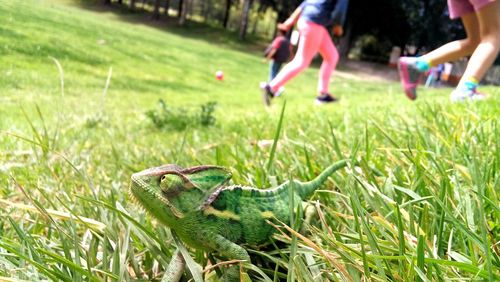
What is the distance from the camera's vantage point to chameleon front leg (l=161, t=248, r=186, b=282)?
2.11ft

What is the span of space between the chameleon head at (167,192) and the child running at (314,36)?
328 centimetres

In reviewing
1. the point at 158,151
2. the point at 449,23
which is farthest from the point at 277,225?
the point at 158,151

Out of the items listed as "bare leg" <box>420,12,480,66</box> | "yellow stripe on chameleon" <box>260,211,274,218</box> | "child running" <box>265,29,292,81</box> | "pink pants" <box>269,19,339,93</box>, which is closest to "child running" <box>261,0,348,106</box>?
"pink pants" <box>269,19,339,93</box>

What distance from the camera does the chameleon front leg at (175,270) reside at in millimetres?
645

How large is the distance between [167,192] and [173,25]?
17.0 feet

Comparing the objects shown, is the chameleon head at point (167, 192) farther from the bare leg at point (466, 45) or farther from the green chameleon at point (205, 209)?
the bare leg at point (466, 45)

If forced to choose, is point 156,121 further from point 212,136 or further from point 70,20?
point 70,20

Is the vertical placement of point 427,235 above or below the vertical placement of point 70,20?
below

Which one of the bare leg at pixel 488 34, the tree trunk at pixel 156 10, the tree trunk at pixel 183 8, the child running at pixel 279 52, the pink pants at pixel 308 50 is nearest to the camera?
the bare leg at pixel 488 34

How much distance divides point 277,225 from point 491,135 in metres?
0.76

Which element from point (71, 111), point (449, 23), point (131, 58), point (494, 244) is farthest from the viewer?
point (131, 58)

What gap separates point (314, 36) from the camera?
393 cm

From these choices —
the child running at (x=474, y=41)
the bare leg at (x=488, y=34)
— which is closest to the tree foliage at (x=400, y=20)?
the child running at (x=474, y=41)

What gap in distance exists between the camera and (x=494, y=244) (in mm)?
582
